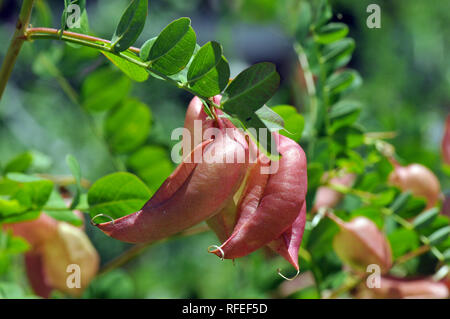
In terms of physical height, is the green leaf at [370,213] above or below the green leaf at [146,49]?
below

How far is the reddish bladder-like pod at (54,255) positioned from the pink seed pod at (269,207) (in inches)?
17.3

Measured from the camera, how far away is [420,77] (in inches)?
78.0

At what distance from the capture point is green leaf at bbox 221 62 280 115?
481 millimetres

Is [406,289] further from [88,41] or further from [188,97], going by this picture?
[188,97]

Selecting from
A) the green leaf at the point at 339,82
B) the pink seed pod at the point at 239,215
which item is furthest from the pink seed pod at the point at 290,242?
the green leaf at the point at 339,82

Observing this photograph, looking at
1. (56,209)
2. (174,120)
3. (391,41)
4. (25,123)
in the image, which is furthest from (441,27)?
(56,209)

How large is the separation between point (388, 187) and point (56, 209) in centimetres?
45

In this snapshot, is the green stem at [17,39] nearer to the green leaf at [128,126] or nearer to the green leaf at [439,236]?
the green leaf at [128,126]

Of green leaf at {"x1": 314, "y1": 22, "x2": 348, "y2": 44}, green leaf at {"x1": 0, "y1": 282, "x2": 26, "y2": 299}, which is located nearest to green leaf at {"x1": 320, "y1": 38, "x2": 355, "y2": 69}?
green leaf at {"x1": 314, "y1": 22, "x2": 348, "y2": 44}

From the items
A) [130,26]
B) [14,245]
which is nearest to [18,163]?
[14,245]

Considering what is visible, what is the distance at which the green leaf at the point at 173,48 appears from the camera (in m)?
0.52

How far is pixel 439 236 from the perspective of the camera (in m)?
0.79

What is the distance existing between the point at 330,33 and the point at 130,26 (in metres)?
0.36

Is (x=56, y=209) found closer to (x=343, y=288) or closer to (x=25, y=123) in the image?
(x=343, y=288)
